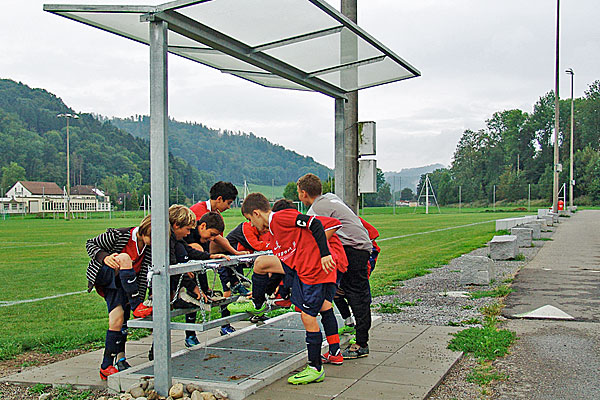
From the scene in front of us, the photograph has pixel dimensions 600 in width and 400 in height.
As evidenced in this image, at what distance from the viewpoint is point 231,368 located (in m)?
5.47

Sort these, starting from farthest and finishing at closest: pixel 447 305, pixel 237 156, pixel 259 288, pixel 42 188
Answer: pixel 237 156 < pixel 42 188 < pixel 447 305 < pixel 259 288

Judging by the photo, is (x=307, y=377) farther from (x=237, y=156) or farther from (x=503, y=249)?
(x=237, y=156)

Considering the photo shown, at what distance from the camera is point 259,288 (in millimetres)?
6160

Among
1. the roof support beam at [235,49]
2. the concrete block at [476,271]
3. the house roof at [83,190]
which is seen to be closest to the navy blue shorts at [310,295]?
the roof support beam at [235,49]

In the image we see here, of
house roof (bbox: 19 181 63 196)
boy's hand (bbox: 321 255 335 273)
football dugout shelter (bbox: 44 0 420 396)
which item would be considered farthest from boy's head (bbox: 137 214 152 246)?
house roof (bbox: 19 181 63 196)

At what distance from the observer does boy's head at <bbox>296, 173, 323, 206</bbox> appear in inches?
243

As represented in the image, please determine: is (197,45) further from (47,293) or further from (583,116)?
(583,116)

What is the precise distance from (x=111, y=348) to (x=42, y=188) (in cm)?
11131

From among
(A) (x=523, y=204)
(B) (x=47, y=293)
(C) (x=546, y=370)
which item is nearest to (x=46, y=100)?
(A) (x=523, y=204)

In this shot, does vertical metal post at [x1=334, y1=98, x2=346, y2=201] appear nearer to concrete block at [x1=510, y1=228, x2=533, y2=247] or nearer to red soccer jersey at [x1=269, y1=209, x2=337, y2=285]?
red soccer jersey at [x1=269, y1=209, x2=337, y2=285]

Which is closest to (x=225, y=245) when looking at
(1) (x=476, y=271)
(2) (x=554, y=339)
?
(2) (x=554, y=339)

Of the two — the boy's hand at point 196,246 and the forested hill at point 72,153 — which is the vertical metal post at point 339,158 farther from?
the forested hill at point 72,153

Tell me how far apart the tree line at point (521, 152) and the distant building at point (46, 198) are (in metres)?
58.3

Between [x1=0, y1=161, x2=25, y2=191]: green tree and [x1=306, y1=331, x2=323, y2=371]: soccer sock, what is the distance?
11334cm
